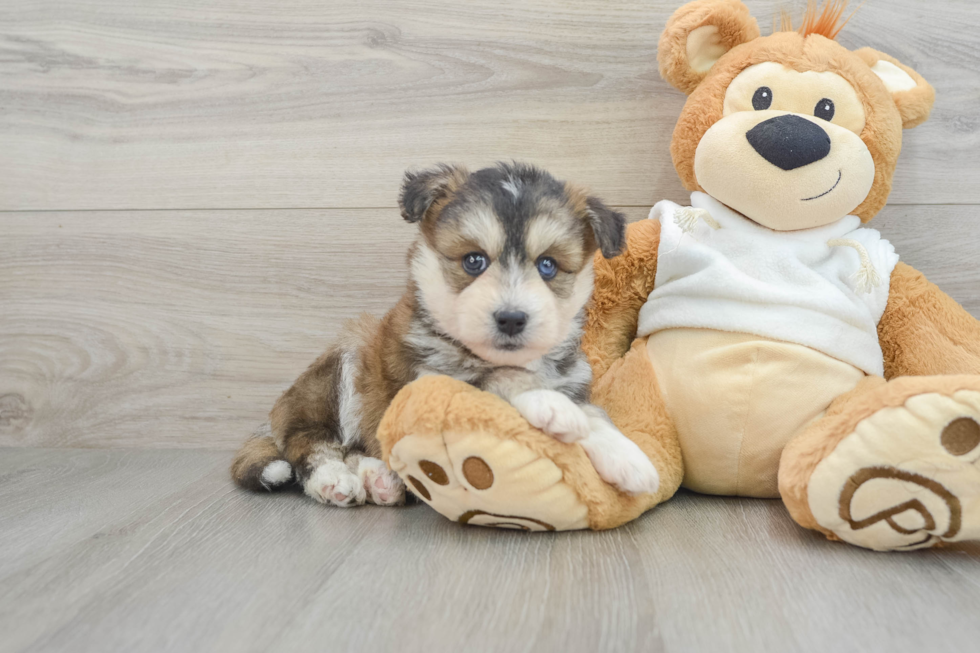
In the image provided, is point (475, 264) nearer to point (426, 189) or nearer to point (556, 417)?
point (426, 189)

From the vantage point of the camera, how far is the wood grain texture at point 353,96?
6.65 ft

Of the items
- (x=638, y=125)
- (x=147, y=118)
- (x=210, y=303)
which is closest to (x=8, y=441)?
(x=210, y=303)

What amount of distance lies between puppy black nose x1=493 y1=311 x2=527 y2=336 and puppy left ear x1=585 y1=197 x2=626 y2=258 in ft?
1.07

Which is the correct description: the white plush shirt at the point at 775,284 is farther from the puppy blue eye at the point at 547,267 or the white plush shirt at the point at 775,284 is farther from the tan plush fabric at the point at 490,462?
the tan plush fabric at the point at 490,462

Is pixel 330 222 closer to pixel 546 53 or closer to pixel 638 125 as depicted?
pixel 546 53

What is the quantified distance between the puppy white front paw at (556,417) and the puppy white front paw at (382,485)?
1.57ft

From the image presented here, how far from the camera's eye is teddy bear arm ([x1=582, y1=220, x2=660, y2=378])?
1824 mm

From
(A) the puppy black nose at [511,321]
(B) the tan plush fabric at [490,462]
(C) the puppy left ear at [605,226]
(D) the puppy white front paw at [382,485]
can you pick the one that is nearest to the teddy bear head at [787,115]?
(C) the puppy left ear at [605,226]

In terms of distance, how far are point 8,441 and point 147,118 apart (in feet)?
4.10

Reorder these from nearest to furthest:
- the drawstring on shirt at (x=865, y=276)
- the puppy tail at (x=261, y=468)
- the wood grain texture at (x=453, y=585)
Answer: the wood grain texture at (x=453, y=585) < the drawstring on shirt at (x=865, y=276) < the puppy tail at (x=261, y=468)

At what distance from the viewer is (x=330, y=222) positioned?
7.23 ft

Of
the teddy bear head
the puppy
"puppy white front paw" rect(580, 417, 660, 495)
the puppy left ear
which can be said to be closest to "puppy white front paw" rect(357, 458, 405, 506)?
the puppy

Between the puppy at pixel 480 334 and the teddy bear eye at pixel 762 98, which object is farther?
the teddy bear eye at pixel 762 98

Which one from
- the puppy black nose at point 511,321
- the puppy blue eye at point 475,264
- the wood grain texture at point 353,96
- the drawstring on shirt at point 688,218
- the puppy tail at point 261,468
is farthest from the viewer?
the wood grain texture at point 353,96
